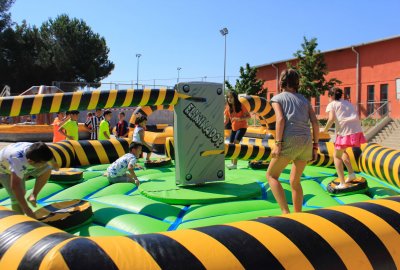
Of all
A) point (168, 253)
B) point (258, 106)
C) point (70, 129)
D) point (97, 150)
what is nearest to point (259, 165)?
point (258, 106)

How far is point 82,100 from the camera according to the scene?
16.3ft

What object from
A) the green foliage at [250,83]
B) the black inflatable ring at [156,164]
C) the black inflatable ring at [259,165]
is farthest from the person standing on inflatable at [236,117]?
the green foliage at [250,83]

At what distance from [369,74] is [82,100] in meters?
22.2

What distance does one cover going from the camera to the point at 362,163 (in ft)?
20.7

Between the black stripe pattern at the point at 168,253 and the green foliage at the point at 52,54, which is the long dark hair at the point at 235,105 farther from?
the green foliage at the point at 52,54

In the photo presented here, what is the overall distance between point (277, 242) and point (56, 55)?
135 feet

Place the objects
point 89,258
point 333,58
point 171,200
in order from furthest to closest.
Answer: point 333,58, point 171,200, point 89,258

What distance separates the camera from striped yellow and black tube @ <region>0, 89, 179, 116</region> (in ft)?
15.7

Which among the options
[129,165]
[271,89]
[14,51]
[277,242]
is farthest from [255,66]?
[277,242]

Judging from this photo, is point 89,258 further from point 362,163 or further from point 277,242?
point 362,163

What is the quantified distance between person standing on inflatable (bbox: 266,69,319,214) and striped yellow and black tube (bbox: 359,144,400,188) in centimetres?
209

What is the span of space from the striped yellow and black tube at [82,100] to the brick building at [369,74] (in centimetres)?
1795

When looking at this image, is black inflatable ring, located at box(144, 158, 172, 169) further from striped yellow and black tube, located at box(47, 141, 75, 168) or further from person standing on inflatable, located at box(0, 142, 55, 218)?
person standing on inflatable, located at box(0, 142, 55, 218)

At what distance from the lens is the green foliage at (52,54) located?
3919 centimetres
